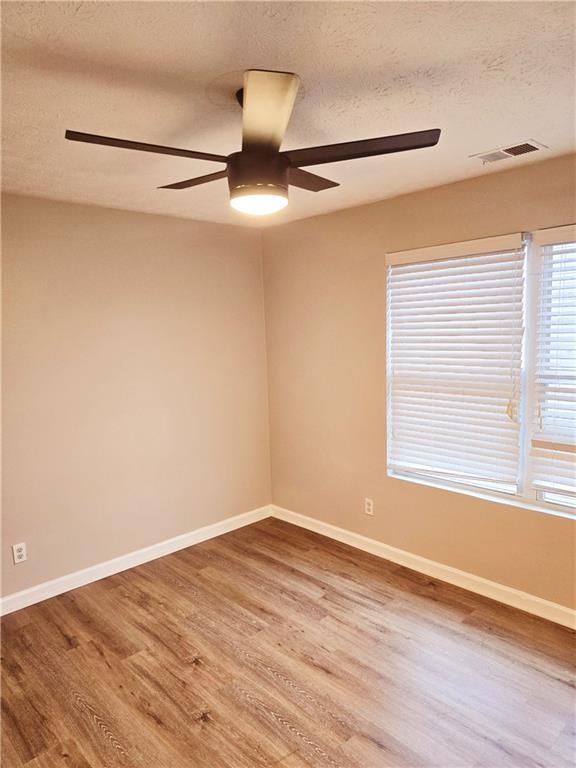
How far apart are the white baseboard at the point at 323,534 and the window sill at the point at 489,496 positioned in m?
0.49

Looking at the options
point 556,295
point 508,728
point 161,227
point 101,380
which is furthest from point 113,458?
point 556,295

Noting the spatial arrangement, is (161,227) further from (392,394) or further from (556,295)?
(556,295)

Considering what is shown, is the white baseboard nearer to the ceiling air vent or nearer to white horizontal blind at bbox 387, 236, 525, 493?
white horizontal blind at bbox 387, 236, 525, 493

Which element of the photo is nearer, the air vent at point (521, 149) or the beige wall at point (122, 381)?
the air vent at point (521, 149)

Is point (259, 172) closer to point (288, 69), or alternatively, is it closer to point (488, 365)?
point (288, 69)

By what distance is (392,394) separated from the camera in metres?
3.39

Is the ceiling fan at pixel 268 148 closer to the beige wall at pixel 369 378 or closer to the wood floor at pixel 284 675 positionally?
the beige wall at pixel 369 378

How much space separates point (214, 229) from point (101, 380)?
4.78ft

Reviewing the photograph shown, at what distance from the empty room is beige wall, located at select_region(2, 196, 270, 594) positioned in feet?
0.06

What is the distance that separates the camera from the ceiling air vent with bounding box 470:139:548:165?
2.32 metres

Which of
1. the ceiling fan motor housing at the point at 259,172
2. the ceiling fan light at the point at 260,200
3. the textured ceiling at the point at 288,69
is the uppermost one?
the textured ceiling at the point at 288,69

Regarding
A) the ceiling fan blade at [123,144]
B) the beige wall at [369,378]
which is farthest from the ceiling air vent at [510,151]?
the ceiling fan blade at [123,144]

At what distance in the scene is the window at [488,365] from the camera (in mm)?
2621

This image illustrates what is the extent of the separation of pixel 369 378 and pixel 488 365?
87 cm
